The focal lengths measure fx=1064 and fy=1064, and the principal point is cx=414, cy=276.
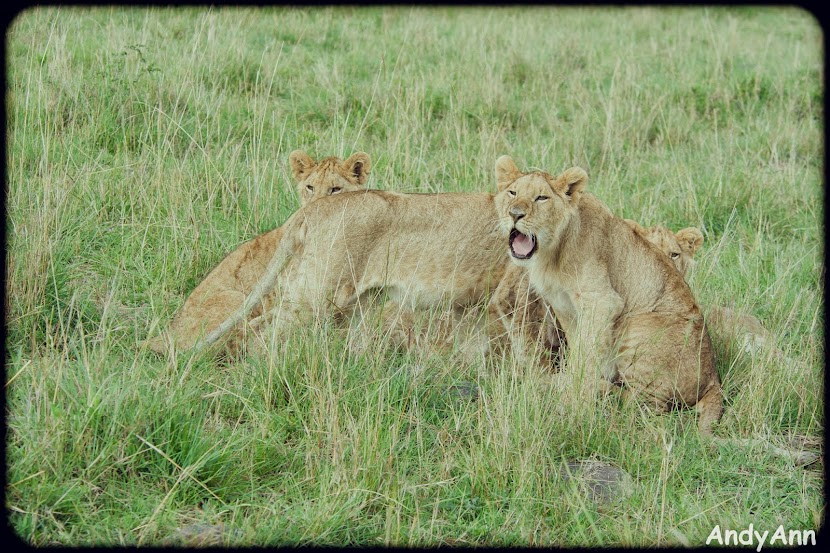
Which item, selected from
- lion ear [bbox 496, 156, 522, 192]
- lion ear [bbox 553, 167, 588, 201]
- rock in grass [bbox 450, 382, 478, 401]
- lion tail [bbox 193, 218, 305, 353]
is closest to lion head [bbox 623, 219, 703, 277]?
lion ear [bbox 553, 167, 588, 201]

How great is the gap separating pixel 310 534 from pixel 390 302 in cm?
205

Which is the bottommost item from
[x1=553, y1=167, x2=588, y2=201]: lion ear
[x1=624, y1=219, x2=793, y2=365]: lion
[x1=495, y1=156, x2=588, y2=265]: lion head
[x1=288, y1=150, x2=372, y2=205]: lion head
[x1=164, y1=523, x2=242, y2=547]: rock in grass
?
[x1=164, y1=523, x2=242, y2=547]: rock in grass

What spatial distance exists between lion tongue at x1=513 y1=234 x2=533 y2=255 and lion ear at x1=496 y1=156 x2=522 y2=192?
1.05ft

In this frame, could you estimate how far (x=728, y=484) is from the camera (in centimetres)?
450

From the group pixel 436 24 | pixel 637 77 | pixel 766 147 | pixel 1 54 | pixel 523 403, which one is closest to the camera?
pixel 523 403

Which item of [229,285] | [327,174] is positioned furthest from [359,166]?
[229,285]

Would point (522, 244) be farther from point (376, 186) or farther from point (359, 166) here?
point (376, 186)

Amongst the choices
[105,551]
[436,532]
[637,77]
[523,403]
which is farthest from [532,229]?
[637,77]

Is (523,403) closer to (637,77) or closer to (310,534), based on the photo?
(310,534)

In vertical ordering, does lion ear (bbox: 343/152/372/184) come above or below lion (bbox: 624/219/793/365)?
above

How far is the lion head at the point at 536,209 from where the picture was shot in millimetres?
5344

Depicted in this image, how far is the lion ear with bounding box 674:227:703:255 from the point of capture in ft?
21.1

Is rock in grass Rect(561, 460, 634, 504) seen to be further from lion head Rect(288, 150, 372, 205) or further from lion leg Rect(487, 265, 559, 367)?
lion head Rect(288, 150, 372, 205)

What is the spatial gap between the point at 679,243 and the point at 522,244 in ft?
4.80
